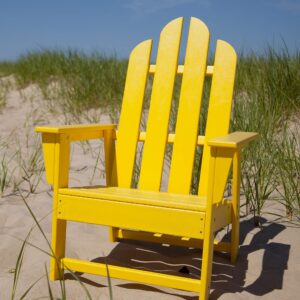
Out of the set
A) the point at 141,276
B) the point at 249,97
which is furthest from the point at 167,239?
the point at 249,97

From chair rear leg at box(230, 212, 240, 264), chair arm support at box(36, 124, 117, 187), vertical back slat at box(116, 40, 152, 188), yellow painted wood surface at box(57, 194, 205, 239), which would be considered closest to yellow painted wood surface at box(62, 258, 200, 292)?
yellow painted wood surface at box(57, 194, 205, 239)

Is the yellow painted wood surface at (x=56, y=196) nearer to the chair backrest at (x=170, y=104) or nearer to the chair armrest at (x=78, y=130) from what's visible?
the chair armrest at (x=78, y=130)

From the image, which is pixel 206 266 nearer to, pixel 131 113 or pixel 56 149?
pixel 56 149

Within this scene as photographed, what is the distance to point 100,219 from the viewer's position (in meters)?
2.08

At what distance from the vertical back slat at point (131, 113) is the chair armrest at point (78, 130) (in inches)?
3.5

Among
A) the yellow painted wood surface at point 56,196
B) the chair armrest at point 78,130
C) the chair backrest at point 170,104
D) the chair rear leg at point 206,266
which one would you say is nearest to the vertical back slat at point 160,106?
the chair backrest at point 170,104

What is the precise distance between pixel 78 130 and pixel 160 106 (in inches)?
22.7

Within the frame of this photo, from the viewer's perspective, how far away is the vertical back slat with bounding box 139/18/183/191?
2.65 metres

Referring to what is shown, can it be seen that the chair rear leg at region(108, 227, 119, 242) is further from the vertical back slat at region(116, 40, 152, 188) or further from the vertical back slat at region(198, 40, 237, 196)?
the vertical back slat at region(198, 40, 237, 196)

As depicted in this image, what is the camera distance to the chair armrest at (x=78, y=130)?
219 cm

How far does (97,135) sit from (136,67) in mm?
448

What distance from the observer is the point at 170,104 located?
8.94 feet

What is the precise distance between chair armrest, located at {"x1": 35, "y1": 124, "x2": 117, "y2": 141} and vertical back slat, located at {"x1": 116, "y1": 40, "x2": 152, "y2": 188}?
0.09 m

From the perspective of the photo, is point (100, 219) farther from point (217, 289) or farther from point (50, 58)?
point (50, 58)
